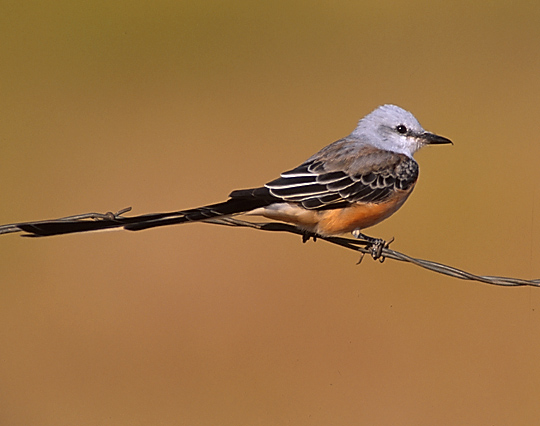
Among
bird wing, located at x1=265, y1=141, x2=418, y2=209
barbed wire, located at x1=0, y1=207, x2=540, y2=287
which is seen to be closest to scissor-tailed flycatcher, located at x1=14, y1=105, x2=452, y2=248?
bird wing, located at x1=265, y1=141, x2=418, y2=209

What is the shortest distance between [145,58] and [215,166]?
2386 mm

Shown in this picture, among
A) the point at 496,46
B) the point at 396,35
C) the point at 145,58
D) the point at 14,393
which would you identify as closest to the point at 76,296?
the point at 14,393

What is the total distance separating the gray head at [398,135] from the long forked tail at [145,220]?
1.22m

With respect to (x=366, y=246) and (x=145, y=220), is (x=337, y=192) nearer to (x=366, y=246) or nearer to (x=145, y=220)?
(x=366, y=246)

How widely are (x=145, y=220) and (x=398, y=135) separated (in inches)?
84.6

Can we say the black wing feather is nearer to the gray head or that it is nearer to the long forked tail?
the long forked tail

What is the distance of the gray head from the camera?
15.6 feet

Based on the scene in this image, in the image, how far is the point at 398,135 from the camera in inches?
188

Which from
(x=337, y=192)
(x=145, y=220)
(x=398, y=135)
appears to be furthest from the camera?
(x=398, y=135)

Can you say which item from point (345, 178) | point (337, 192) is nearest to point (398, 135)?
point (345, 178)

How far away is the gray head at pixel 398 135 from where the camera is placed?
475 centimetres

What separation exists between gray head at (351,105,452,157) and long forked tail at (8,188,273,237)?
48.0 inches

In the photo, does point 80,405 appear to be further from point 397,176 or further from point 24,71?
point 24,71

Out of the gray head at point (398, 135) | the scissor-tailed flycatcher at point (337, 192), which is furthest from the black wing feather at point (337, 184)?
the gray head at point (398, 135)
